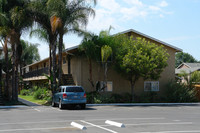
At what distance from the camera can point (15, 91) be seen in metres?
26.8

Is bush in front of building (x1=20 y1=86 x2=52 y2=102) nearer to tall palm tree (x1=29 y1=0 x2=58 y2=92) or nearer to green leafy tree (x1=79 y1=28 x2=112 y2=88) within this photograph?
tall palm tree (x1=29 y1=0 x2=58 y2=92)

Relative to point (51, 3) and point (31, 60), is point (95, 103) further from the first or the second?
point (31, 60)

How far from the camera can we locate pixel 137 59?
85.6 ft

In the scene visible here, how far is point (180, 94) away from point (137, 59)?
6263 millimetres

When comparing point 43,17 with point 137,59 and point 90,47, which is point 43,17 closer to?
point 90,47

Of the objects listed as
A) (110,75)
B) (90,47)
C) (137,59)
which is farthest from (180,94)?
(90,47)

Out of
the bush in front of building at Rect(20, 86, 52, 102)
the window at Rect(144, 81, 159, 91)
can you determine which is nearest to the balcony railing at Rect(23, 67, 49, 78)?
the bush in front of building at Rect(20, 86, 52, 102)

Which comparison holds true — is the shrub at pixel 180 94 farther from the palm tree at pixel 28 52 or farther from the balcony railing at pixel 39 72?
the palm tree at pixel 28 52

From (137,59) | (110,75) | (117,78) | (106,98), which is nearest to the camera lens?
(137,59)

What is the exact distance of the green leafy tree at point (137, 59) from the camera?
85.4ft

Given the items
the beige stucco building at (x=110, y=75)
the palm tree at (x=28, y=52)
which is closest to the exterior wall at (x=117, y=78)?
the beige stucco building at (x=110, y=75)

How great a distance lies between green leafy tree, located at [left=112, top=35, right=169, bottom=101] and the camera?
26.0 meters

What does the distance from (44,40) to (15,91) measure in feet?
23.4

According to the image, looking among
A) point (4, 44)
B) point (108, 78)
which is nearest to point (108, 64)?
point (108, 78)
